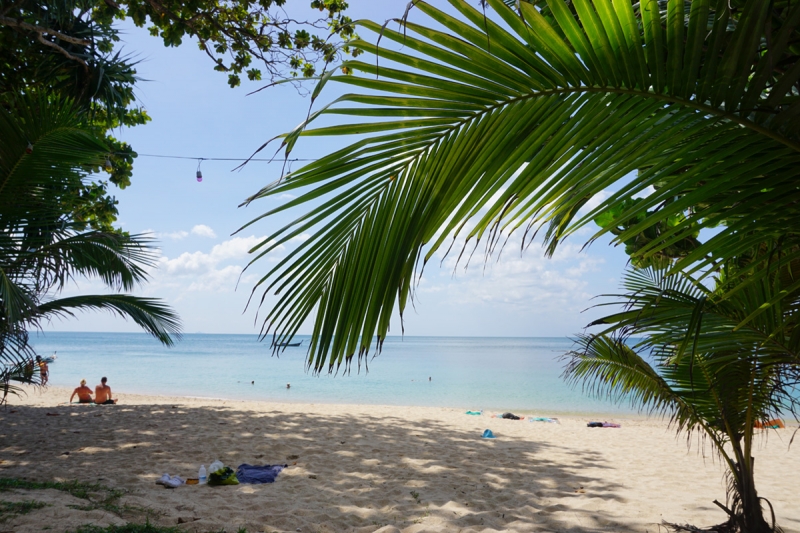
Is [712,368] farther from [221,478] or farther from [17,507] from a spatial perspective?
[17,507]

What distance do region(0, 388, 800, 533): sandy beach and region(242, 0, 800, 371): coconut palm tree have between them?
3590 millimetres

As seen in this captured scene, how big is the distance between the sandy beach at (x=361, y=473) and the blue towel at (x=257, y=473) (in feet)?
0.50

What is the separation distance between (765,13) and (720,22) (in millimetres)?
71

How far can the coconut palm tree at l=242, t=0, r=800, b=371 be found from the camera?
34.0 inches

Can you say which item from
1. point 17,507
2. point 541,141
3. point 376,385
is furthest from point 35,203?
point 376,385

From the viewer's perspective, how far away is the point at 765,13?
76cm

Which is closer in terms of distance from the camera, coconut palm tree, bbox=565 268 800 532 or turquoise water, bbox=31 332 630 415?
coconut palm tree, bbox=565 268 800 532

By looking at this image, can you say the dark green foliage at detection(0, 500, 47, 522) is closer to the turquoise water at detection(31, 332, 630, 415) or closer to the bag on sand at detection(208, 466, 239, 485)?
the bag on sand at detection(208, 466, 239, 485)

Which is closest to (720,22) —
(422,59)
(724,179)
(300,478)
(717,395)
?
(724,179)

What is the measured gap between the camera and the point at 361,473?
6.22 meters

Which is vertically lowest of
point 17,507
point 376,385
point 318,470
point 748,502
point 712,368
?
point 376,385

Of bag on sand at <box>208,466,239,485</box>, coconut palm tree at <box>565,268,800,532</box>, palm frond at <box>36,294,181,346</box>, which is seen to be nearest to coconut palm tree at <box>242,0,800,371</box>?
coconut palm tree at <box>565,268,800,532</box>

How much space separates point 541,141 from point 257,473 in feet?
18.8

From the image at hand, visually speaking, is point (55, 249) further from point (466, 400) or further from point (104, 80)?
point (466, 400)
